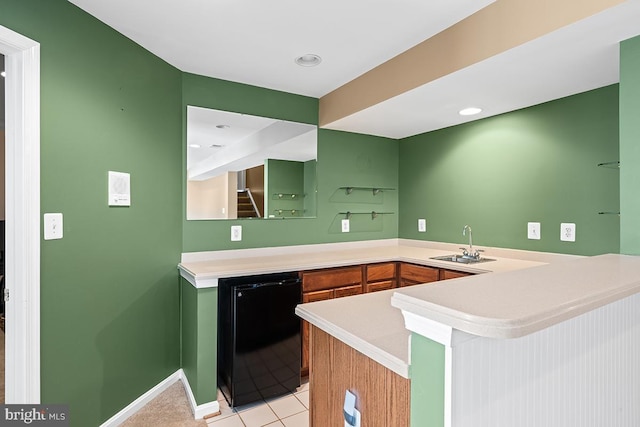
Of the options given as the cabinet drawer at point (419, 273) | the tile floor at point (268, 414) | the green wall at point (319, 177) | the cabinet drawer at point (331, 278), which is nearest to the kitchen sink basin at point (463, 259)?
the cabinet drawer at point (419, 273)

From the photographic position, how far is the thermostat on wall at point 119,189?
2.00 metres

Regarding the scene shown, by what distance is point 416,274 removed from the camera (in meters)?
2.71

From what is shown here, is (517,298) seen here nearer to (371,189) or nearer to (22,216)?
(22,216)

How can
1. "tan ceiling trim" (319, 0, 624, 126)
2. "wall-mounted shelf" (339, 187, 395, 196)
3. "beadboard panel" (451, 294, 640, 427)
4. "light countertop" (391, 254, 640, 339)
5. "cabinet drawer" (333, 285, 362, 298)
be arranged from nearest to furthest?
"light countertop" (391, 254, 640, 339) < "beadboard panel" (451, 294, 640, 427) < "tan ceiling trim" (319, 0, 624, 126) < "cabinet drawer" (333, 285, 362, 298) < "wall-mounted shelf" (339, 187, 395, 196)

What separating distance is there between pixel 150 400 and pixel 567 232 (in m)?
3.00

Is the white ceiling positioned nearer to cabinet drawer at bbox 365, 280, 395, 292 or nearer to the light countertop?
the light countertop

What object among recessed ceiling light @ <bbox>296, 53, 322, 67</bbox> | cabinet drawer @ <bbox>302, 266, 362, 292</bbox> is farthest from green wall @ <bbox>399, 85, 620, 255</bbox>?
recessed ceiling light @ <bbox>296, 53, 322, 67</bbox>

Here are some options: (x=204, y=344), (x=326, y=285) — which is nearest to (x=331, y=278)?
(x=326, y=285)

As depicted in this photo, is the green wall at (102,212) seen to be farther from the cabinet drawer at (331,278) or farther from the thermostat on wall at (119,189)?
the cabinet drawer at (331,278)

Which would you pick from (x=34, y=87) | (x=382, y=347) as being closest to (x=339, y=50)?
(x=34, y=87)

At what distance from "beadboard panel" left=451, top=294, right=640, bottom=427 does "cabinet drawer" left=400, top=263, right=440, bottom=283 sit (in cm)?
131

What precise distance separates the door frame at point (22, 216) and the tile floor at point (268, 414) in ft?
3.32

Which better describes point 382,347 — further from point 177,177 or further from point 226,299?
point 177,177

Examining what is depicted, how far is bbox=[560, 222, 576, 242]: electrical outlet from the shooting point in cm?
236
